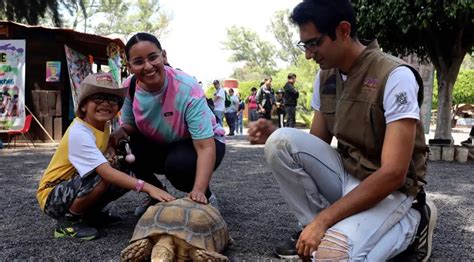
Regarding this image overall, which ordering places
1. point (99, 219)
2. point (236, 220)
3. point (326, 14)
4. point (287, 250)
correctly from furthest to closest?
1. point (236, 220)
2. point (99, 219)
3. point (287, 250)
4. point (326, 14)

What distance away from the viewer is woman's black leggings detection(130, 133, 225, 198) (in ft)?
9.94

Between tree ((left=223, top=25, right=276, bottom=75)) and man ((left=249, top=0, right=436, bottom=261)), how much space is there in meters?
57.1

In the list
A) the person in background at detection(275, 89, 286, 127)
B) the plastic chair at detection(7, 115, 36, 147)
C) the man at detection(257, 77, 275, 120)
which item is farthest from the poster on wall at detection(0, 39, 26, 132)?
the person in background at detection(275, 89, 286, 127)

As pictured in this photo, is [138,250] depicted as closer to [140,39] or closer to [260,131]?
[260,131]

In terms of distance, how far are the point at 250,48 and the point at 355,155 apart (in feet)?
192

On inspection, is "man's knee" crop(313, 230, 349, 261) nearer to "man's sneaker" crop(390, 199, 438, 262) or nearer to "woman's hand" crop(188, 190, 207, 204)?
"man's sneaker" crop(390, 199, 438, 262)

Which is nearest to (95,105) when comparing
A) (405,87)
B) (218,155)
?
(218,155)

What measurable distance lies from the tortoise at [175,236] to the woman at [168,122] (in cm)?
19

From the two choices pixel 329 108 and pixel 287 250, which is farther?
pixel 287 250

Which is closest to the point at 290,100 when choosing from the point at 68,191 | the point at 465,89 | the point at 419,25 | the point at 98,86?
the point at 419,25

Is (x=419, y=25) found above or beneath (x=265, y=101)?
above

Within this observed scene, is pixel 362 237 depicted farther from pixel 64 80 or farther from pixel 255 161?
pixel 64 80

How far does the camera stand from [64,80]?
1019 centimetres

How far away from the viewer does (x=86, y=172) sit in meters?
2.77
